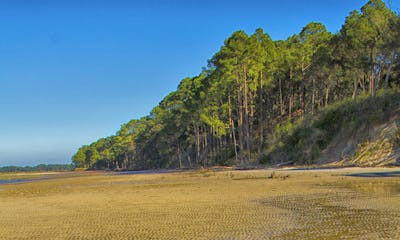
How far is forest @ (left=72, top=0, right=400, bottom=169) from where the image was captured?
102 feet

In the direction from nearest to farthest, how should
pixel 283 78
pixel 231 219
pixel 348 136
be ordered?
pixel 231 219, pixel 348 136, pixel 283 78

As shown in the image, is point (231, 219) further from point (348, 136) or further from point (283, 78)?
point (283, 78)

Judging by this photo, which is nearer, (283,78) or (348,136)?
(348,136)

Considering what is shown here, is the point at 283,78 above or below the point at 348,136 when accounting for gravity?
above

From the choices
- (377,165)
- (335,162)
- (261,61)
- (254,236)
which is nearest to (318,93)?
(261,61)

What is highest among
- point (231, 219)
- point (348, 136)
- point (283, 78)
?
point (283, 78)

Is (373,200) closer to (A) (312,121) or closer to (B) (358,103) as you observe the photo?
(B) (358,103)

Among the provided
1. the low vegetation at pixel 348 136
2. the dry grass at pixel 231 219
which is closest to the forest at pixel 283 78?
the low vegetation at pixel 348 136

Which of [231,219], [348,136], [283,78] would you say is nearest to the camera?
[231,219]

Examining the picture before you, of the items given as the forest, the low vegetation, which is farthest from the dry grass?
the forest

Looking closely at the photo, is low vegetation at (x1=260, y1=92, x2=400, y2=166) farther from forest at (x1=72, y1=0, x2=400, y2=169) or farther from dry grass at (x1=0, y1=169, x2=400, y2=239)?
dry grass at (x1=0, y1=169, x2=400, y2=239)

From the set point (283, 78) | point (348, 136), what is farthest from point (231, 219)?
point (283, 78)

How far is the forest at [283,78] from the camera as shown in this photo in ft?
102

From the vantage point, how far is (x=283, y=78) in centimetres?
5300
